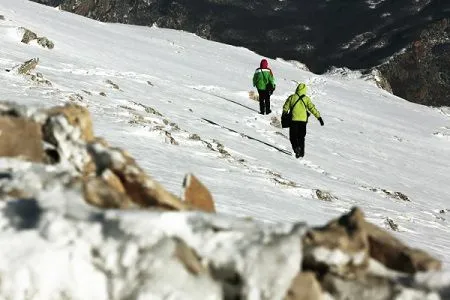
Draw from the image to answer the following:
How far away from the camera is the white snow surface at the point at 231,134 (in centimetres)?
820

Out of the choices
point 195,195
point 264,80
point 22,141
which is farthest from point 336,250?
point 264,80

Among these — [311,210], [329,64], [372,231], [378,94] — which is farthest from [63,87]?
[329,64]

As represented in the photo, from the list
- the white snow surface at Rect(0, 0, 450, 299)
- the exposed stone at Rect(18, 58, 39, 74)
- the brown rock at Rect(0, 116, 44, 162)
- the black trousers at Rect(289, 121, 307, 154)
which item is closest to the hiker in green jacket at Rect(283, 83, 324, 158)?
Result: the black trousers at Rect(289, 121, 307, 154)

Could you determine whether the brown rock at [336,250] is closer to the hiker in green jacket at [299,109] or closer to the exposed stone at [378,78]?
the hiker in green jacket at [299,109]

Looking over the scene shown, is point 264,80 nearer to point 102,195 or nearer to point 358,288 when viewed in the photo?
point 102,195

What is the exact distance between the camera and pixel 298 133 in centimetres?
1348

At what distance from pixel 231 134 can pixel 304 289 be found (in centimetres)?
1088

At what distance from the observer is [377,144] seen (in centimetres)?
2031

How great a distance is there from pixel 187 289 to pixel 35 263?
0.90 metres

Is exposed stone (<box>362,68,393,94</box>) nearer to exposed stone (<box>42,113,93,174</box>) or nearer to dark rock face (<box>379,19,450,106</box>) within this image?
dark rock face (<box>379,19,450,106</box>)

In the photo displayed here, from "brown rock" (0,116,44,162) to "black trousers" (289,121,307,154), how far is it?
9.42 meters

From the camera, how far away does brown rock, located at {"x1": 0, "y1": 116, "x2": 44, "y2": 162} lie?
4.33 metres

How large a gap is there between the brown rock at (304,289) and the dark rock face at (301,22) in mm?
42421

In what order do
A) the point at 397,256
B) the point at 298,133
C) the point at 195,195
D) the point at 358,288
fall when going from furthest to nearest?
the point at 298,133, the point at 195,195, the point at 397,256, the point at 358,288
